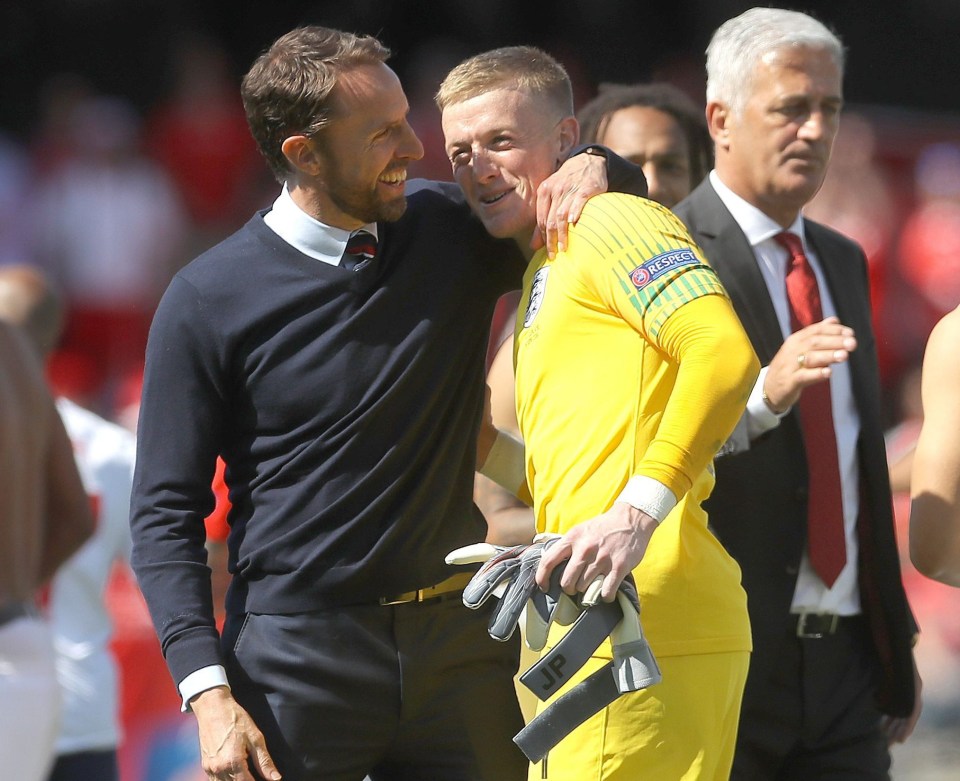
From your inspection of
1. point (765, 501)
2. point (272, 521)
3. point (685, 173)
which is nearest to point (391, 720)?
point (272, 521)

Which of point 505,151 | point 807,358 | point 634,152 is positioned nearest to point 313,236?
point 505,151

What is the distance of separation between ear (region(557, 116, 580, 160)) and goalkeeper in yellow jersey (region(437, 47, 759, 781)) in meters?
0.34

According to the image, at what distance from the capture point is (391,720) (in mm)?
3162

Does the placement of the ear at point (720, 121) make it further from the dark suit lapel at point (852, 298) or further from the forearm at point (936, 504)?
Answer: the forearm at point (936, 504)

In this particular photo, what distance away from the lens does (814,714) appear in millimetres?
3762

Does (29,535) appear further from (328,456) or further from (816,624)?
(816,624)

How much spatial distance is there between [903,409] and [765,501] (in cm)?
614

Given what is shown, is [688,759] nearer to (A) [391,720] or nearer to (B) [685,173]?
(A) [391,720]

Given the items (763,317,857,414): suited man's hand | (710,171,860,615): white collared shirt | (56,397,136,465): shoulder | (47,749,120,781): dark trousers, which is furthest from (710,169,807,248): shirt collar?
(47,749,120,781): dark trousers

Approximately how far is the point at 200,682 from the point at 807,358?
4.46ft

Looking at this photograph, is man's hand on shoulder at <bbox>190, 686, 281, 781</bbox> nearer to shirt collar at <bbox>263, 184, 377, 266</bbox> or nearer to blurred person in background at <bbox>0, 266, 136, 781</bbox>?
shirt collar at <bbox>263, 184, 377, 266</bbox>

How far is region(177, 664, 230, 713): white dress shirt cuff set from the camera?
300 centimetres

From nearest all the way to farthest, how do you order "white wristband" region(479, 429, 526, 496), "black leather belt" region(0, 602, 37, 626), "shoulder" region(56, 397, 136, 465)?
"white wristband" region(479, 429, 526, 496), "black leather belt" region(0, 602, 37, 626), "shoulder" region(56, 397, 136, 465)

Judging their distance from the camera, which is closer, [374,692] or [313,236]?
[374,692]
